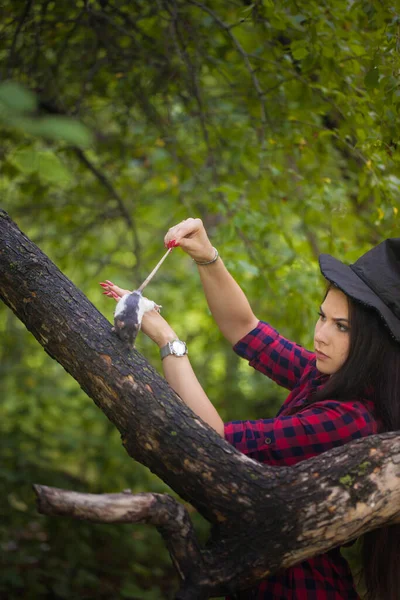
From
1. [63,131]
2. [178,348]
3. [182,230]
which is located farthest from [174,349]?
[63,131]

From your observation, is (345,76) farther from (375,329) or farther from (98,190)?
(98,190)

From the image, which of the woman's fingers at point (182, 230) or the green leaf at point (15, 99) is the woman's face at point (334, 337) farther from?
the green leaf at point (15, 99)

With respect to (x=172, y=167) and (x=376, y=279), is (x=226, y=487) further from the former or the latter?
(x=172, y=167)

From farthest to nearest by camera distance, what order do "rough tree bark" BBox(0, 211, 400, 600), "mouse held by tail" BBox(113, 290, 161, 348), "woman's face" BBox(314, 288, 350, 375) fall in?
"woman's face" BBox(314, 288, 350, 375)
"mouse held by tail" BBox(113, 290, 161, 348)
"rough tree bark" BBox(0, 211, 400, 600)

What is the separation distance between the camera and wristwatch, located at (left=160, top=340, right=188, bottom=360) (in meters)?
1.84

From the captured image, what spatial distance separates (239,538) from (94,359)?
636 mm

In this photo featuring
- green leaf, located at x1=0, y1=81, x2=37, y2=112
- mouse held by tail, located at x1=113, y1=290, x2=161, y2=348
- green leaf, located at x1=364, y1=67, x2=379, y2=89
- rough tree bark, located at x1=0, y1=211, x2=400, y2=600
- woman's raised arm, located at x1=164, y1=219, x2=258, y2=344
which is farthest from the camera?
green leaf, located at x1=364, y1=67, x2=379, y2=89

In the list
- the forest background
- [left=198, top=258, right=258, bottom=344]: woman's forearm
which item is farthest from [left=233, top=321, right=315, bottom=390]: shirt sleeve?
the forest background

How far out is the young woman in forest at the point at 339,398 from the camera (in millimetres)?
1745

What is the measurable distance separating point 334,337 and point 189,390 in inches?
18.8

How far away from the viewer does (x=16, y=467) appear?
4.58m

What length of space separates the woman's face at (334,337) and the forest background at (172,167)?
981 mm

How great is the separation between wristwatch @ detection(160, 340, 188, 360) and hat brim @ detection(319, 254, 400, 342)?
19.6 inches

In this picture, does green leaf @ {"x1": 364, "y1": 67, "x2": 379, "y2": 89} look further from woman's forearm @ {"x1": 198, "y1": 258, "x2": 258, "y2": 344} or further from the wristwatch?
the wristwatch
